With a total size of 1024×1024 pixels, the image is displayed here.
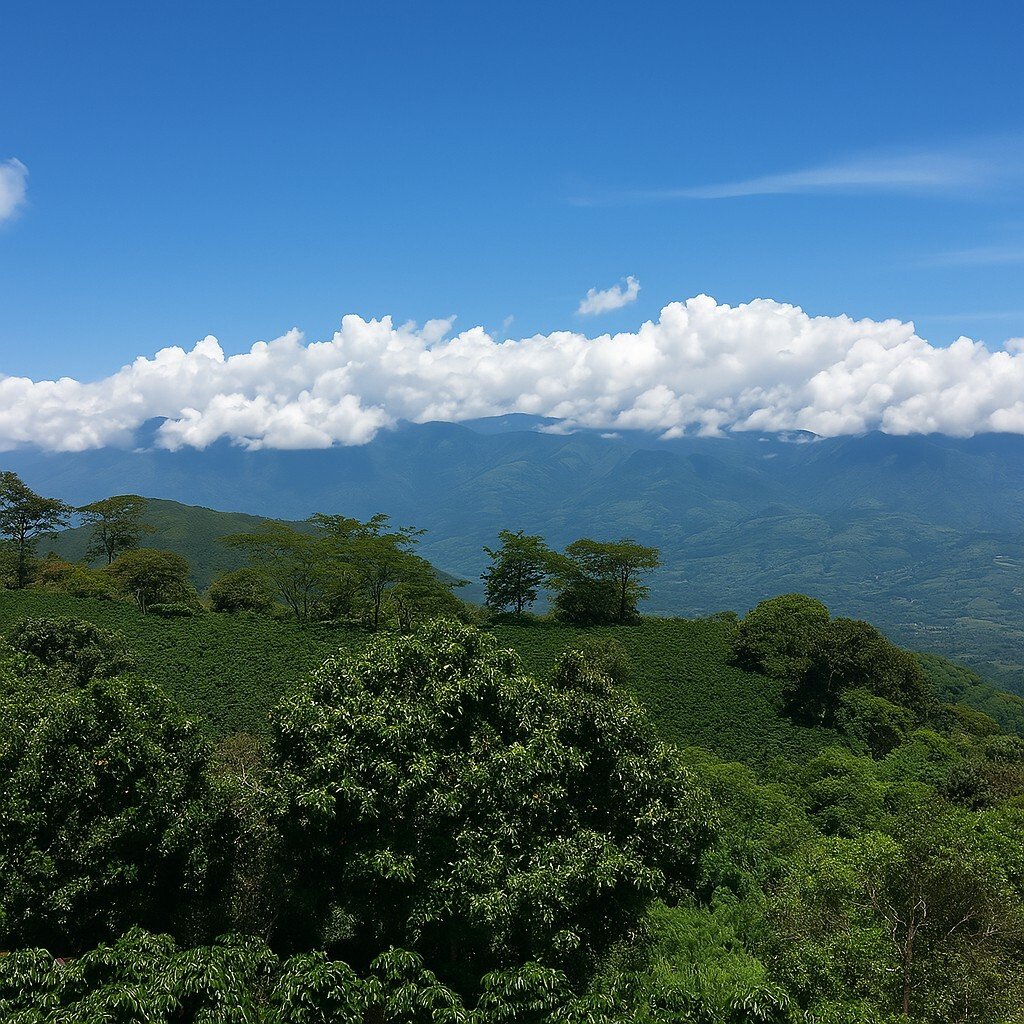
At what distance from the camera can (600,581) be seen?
4922cm

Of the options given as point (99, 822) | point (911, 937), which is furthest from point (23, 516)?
point (911, 937)

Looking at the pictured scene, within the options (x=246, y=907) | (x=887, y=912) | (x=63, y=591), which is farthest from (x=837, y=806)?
(x=63, y=591)

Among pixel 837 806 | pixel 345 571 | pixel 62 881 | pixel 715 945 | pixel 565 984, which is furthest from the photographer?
pixel 345 571

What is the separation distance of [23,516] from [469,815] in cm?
5207

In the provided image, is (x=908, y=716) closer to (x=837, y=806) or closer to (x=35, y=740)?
(x=837, y=806)

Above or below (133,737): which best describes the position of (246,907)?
below

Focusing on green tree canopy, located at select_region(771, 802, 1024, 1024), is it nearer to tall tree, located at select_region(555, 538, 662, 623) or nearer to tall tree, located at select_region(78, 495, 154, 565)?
tall tree, located at select_region(555, 538, 662, 623)

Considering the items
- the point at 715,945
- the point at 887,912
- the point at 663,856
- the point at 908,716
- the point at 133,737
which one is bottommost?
the point at 908,716

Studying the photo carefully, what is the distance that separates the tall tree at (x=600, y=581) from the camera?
160 feet

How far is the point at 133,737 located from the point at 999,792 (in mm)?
25753

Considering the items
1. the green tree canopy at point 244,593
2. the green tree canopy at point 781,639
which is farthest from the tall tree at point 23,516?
the green tree canopy at point 781,639

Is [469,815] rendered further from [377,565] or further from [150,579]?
[150,579]

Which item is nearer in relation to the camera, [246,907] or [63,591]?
[246,907]

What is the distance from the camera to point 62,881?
10469 mm
